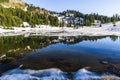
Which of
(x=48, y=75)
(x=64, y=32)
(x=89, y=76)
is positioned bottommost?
(x=64, y=32)

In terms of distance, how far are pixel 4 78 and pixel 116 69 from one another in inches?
602

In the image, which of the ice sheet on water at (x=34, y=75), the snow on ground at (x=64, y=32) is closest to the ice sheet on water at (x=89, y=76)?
the ice sheet on water at (x=34, y=75)

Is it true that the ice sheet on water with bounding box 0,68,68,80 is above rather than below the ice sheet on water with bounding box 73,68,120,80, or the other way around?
above

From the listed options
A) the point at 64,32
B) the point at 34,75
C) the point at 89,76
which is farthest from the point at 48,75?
the point at 64,32

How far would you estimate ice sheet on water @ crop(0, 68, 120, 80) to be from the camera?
26.0 meters

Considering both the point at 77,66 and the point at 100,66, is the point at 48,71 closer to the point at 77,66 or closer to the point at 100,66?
the point at 77,66

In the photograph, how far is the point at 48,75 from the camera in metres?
27.4

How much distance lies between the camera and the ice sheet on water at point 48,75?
26.0m

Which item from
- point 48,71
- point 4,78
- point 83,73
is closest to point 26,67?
point 48,71

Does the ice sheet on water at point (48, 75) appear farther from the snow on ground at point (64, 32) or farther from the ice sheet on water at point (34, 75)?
the snow on ground at point (64, 32)

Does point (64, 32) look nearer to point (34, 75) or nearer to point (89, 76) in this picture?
point (34, 75)

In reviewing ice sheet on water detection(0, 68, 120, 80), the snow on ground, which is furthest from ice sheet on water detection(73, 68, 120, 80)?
the snow on ground

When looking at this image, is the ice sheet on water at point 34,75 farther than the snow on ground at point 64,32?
No

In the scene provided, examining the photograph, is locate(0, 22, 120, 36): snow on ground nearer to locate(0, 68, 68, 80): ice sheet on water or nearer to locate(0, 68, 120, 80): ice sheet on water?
locate(0, 68, 68, 80): ice sheet on water
